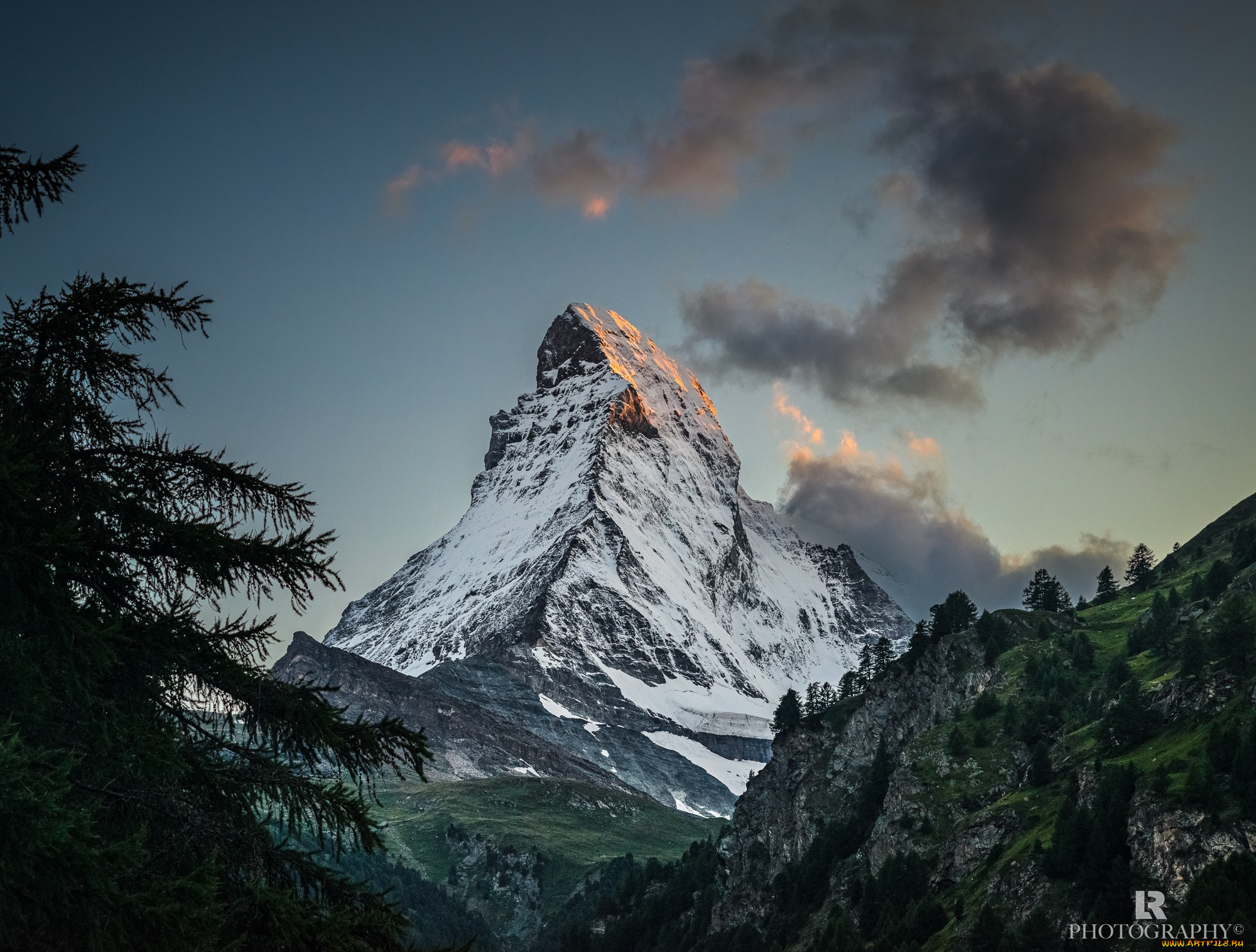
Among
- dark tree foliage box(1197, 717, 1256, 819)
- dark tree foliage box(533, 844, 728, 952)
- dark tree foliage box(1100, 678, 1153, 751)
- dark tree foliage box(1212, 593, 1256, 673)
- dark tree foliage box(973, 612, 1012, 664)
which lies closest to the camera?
dark tree foliage box(1197, 717, 1256, 819)

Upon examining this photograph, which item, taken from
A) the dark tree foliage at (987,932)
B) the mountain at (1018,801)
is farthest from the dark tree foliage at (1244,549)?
the dark tree foliage at (987,932)

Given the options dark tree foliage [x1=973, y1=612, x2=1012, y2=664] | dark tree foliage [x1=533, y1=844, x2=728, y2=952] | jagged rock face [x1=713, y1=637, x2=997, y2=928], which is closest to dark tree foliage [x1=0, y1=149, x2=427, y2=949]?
jagged rock face [x1=713, y1=637, x2=997, y2=928]

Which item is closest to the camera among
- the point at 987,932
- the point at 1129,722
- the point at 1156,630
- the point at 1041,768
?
the point at 987,932

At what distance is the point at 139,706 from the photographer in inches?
502

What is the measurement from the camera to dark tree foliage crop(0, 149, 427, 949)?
10.4 meters

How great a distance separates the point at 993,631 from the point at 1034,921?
83.3 metres

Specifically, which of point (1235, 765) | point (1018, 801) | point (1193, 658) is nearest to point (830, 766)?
point (1018, 801)

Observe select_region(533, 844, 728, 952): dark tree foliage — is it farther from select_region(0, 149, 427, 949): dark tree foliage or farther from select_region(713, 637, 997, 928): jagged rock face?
select_region(0, 149, 427, 949): dark tree foliage

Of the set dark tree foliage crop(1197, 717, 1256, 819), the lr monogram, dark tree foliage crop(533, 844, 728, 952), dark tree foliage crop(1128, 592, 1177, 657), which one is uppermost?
dark tree foliage crop(1128, 592, 1177, 657)

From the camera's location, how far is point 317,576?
14094mm

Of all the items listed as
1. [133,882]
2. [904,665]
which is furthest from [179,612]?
[904,665]

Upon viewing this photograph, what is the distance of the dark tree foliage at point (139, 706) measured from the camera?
34.1 ft

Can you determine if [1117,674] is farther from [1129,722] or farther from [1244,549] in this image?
[1244,549]

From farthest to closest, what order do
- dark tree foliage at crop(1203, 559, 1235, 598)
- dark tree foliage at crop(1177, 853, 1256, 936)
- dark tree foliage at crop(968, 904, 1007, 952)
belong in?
dark tree foliage at crop(1203, 559, 1235, 598)
dark tree foliage at crop(968, 904, 1007, 952)
dark tree foliage at crop(1177, 853, 1256, 936)
